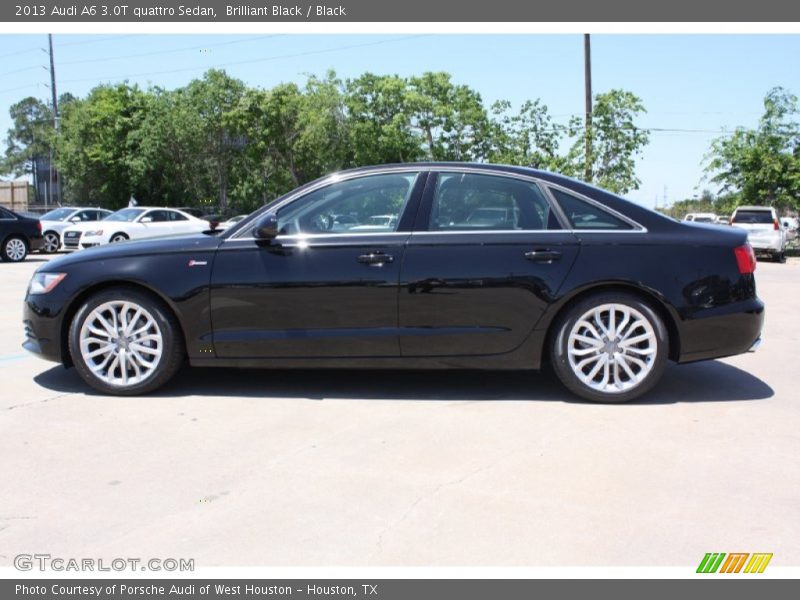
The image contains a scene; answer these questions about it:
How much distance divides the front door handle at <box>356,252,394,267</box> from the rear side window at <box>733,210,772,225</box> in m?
21.3

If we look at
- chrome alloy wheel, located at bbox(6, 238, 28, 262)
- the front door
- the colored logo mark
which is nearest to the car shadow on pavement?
the front door

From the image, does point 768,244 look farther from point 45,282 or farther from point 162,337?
point 45,282

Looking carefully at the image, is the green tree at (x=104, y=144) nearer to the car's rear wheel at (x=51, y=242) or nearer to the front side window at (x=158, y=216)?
the car's rear wheel at (x=51, y=242)

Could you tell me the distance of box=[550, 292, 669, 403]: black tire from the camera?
512cm

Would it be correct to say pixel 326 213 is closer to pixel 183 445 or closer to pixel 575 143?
pixel 183 445

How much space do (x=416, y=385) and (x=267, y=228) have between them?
63.2 inches

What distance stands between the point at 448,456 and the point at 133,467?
165 cm

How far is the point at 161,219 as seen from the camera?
73.9 feet

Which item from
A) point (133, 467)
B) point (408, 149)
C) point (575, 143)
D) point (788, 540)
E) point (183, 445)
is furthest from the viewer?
point (408, 149)

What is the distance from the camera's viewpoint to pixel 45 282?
215 inches

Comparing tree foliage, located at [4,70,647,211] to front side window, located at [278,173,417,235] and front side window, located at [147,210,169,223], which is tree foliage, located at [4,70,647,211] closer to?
front side window, located at [147,210,169,223]

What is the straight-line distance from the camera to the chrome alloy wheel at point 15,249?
18.9 metres

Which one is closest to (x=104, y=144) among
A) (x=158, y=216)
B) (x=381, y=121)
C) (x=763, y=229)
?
(x=381, y=121)
